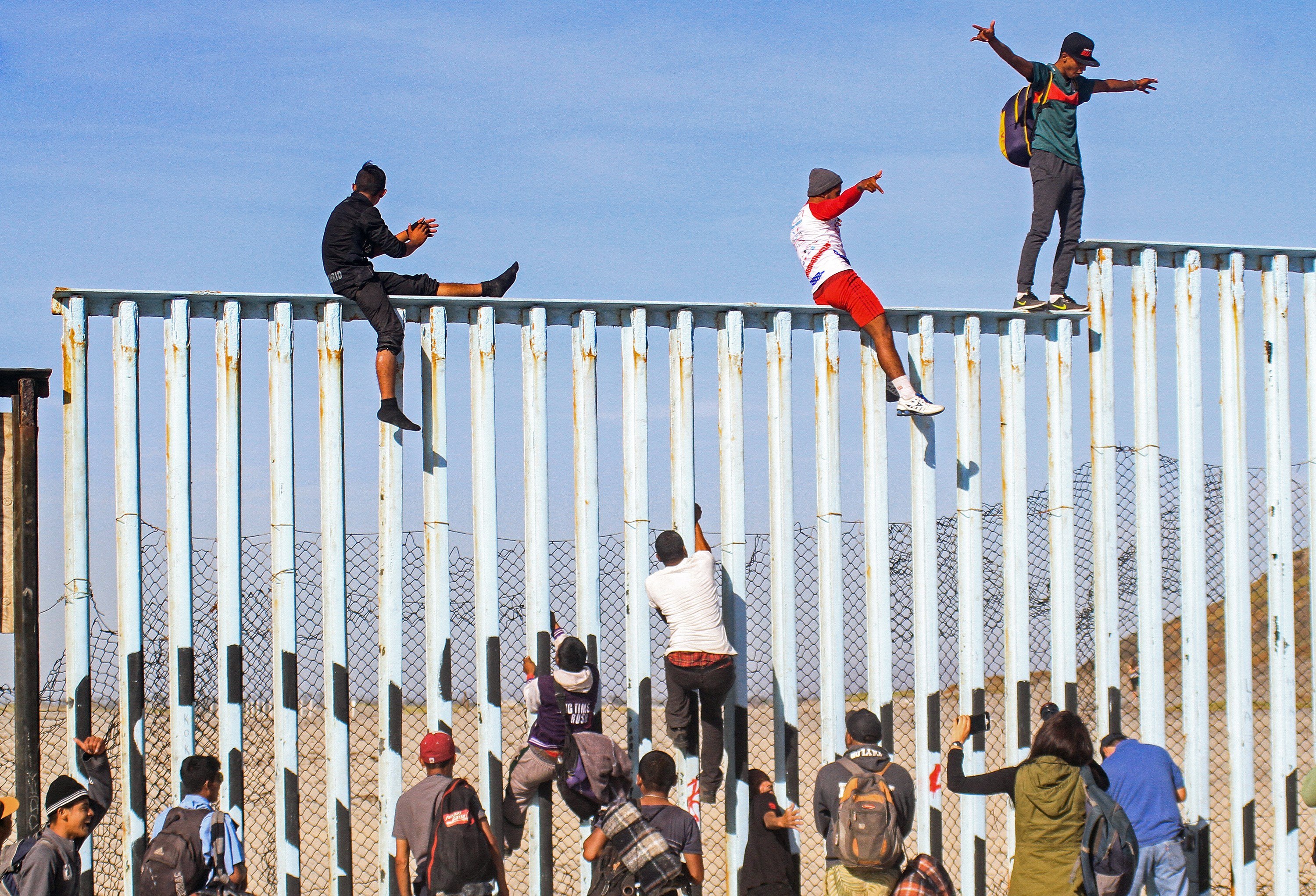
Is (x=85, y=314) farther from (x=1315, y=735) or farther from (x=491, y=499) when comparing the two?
(x=1315, y=735)

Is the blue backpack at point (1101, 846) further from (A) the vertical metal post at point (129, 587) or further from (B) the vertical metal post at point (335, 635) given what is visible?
(A) the vertical metal post at point (129, 587)

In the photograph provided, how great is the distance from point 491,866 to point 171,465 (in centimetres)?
281

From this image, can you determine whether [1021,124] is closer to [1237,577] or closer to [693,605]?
[1237,577]

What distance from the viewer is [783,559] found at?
818 centimetres

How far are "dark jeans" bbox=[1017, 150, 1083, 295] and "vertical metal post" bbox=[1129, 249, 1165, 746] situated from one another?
564mm

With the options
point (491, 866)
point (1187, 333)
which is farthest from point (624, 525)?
point (1187, 333)

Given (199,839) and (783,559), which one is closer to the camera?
(199,839)

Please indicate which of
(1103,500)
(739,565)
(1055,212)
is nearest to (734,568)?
(739,565)

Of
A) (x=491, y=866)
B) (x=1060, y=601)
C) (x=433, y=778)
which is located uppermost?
(x=1060, y=601)

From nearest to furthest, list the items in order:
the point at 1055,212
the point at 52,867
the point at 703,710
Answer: the point at 52,867, the point at 703,710, the point at 1055,212

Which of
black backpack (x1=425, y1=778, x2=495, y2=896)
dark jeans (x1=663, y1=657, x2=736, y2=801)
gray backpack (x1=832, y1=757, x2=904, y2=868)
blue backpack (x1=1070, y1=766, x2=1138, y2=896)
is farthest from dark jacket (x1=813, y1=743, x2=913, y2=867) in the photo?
black backpack (x1=425, y1=778, x2=495, y2=896)

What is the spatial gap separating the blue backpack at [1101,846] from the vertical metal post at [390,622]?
3221mm

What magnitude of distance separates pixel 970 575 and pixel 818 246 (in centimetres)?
226

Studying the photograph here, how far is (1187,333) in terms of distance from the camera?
912 centimetres
